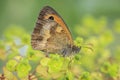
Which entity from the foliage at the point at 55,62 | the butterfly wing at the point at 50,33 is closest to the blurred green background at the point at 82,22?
the foliage at the point at 55,62

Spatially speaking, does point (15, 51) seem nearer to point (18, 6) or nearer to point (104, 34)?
point (104, 34)

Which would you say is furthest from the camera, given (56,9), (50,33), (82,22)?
(56,9)

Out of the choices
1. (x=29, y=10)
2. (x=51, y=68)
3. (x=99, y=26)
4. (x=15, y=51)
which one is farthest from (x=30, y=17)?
(x=51, y=68)

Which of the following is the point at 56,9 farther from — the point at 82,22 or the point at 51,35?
the point at 51,35

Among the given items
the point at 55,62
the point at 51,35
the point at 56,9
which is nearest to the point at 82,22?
the point at 56,9

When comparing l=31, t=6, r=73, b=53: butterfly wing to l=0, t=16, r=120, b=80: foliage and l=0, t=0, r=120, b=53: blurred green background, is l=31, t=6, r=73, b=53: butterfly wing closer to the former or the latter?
l=0, t=16, r=120, b=80: foliage

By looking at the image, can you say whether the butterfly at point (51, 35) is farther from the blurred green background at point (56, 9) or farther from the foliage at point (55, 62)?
the blurred green background at point (56, 9)

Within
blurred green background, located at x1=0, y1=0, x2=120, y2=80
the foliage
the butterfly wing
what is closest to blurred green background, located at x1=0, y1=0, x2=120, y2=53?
blurred green background, located at x1=0, y1=0, x2=120, y2=80
